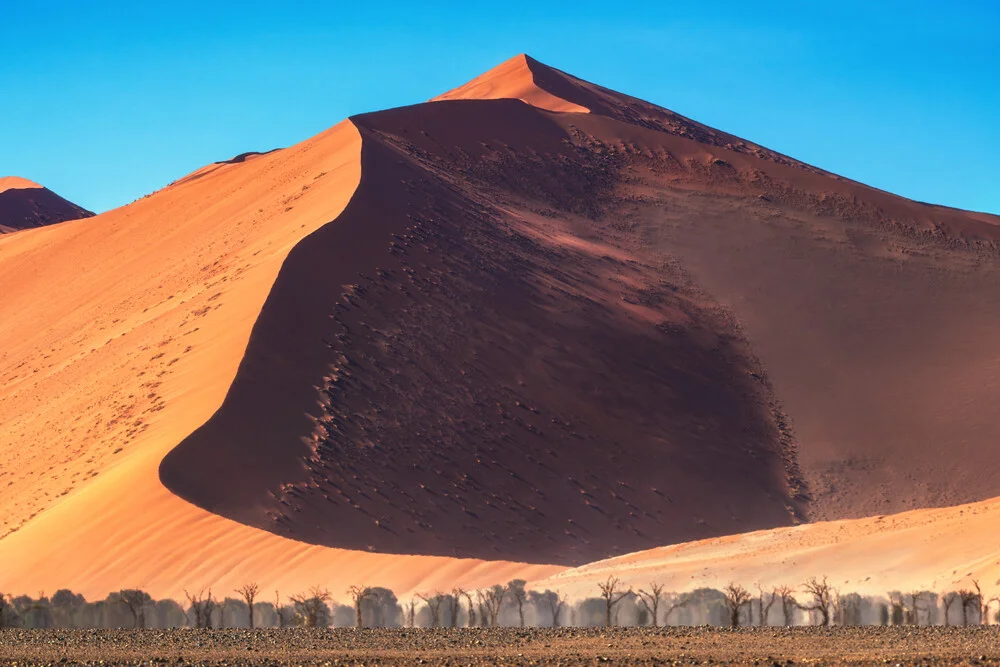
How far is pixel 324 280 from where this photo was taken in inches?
1679

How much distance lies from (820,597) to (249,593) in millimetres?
10547

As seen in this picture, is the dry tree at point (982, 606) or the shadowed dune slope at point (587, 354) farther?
the shadowed dune slope at point (587, 354)

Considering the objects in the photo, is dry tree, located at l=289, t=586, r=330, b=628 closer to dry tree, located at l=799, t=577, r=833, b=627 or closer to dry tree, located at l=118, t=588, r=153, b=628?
dry tree, located at l=118, t=588, r=153, b=628

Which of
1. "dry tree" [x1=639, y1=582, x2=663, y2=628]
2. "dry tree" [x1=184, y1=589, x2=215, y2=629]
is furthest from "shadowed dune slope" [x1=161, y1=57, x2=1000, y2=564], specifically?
"dry tree" [x1=639, y1=582, x2=663, y2=628]

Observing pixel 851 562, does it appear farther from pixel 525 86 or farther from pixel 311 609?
pixel 525 86

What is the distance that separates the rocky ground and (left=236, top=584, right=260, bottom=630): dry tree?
1.41 metres

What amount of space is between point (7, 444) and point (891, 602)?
2460 centimetres

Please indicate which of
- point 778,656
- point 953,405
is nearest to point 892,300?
point 953,405

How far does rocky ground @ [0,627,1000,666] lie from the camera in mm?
18266

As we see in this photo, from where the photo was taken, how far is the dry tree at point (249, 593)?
1013 inches

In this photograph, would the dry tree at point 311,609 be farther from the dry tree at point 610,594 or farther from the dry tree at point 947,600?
the dry tree at point 947,600

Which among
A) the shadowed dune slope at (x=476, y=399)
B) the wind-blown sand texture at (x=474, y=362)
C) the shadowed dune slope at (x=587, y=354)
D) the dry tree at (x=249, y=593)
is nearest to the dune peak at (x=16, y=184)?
the wind-blown sand texture at (x=474, y=362)

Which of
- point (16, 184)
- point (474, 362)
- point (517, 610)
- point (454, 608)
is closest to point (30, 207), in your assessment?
point (16, 184)

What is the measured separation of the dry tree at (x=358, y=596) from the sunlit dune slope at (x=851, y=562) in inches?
156
